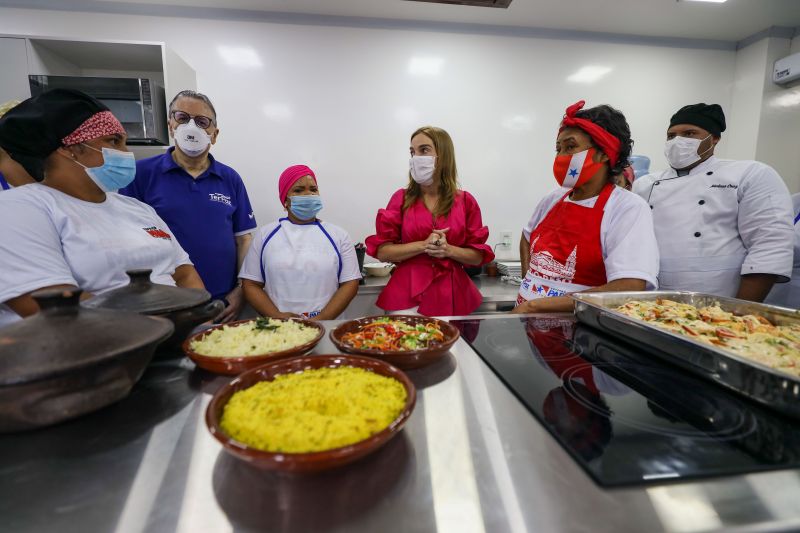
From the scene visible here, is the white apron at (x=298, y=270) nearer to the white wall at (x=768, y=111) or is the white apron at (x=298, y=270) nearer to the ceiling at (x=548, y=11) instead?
the ceiling at (x=548, y=11)

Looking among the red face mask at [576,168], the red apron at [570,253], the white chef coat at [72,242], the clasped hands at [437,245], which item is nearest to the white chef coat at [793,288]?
the red apron at [570,253]

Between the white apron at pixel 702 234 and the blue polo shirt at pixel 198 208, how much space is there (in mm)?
2579

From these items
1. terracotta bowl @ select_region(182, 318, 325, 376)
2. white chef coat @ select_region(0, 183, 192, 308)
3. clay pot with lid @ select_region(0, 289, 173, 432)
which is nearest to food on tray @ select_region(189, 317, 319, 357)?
terracotta bowl @ select_region(182, 318, 325, 376)

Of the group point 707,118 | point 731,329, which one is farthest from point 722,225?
point 731,329

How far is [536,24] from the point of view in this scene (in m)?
3.26

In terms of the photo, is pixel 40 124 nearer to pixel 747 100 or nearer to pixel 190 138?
pixel 190 138

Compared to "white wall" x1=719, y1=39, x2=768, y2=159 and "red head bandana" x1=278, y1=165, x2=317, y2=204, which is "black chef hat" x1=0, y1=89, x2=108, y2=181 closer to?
"red head bandana" x1=278, y1=165, x2=317, y2=204

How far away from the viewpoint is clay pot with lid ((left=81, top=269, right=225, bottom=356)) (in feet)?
2.73

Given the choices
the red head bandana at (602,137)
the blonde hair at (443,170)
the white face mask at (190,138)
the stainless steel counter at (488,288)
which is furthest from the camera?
the stainless steel counter at (488,288)

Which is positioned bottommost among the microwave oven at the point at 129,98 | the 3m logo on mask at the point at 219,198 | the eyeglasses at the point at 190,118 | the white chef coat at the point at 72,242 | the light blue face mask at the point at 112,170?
the white chef coat at the point at 72,242

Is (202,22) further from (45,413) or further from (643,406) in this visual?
(643,406)

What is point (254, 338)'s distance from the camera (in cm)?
101

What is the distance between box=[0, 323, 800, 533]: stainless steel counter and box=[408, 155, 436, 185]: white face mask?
1725mm

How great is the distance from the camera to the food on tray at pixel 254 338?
3.06 ft
